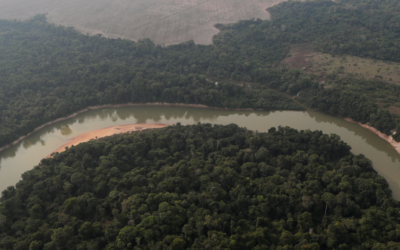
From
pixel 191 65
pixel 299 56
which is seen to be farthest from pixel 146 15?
pixel 299 56

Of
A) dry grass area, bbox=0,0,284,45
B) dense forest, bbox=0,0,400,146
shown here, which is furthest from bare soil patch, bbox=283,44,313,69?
dry grass area, bbox=0,0,284,45

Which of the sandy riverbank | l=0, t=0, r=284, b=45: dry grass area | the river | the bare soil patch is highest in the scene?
l=0, t=0, r=284, b=45: dry grass area

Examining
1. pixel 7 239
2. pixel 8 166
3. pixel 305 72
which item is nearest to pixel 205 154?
pixel 7 239

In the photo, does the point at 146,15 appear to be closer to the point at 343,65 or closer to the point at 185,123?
the point at 185,123

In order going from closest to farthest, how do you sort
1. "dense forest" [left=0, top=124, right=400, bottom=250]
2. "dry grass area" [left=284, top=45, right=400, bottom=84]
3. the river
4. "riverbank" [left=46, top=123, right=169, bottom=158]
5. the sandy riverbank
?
"dense forest" [left=0, top=124, right=400, bottom=250] < the river < the sandy riverbank < "riverbank" [left=46, top=123, right=169, bottom=158] < "dry grass area" [left=284, top=45, right=400, bottom=84]

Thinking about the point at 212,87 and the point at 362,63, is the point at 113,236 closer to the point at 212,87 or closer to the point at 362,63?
the point at 212,87

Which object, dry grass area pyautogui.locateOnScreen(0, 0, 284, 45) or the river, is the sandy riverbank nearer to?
the river
